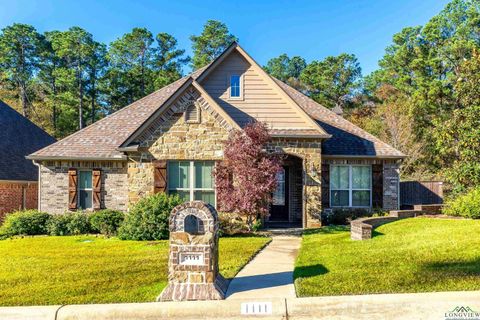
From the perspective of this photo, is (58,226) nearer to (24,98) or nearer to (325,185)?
(325,185)

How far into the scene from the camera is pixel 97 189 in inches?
602

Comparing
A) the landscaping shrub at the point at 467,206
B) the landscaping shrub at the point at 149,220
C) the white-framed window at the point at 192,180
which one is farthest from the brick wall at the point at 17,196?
the landscaping shrub at the point at 467,206

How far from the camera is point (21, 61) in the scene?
127ft

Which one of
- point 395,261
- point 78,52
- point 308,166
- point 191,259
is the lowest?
point 395,261

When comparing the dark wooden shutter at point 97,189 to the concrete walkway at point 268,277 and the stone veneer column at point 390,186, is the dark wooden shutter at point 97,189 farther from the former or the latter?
the stone veneer column at point 390,186

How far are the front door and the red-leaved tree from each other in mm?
3717

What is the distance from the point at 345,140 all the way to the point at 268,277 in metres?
11.1

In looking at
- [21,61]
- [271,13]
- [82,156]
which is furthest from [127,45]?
[82,156]

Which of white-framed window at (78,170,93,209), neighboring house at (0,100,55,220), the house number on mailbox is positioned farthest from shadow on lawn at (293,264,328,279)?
neighboring house at (0,100,55,220)

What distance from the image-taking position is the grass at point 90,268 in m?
6.16

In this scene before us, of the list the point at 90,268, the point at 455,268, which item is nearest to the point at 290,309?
the point at 455,268

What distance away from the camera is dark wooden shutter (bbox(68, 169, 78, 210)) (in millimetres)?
15422

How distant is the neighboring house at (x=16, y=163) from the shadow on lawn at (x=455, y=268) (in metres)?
17.7

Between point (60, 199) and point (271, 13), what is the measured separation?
13.8 meters
